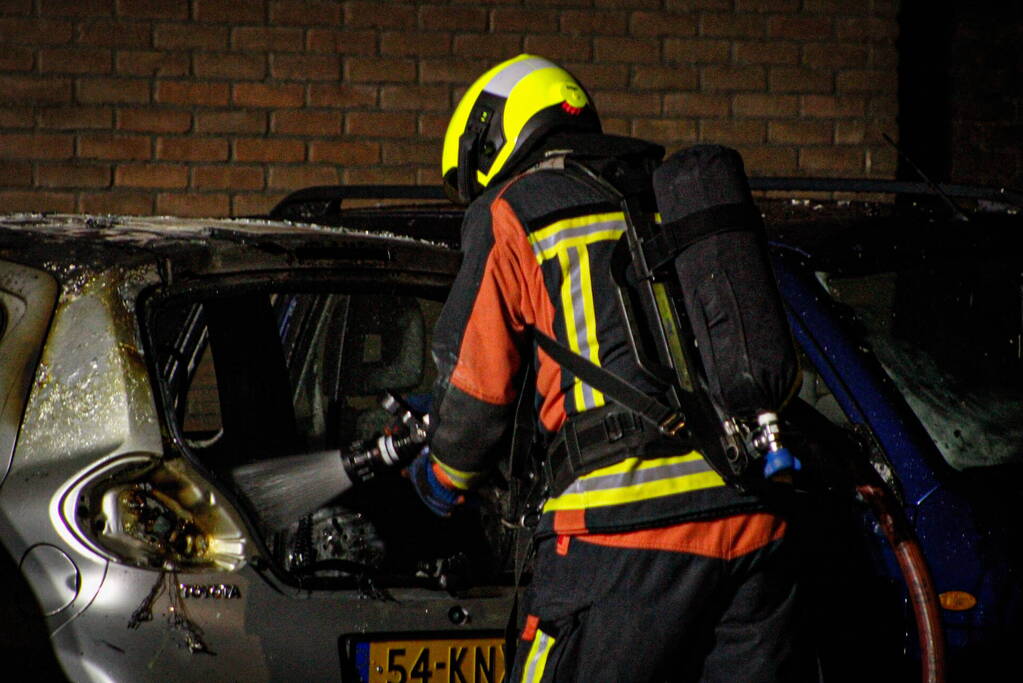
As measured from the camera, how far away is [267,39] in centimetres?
621

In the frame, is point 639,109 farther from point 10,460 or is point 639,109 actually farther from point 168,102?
point 10,460

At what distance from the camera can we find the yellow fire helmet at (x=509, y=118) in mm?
2809

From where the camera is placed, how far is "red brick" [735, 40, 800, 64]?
657cm

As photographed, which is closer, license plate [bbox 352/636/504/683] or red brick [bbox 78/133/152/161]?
license plate [bbox 352/636/504/683]

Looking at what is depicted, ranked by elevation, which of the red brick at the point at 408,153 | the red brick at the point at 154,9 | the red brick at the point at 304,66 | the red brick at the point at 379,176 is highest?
the red brick at the point at 154,9

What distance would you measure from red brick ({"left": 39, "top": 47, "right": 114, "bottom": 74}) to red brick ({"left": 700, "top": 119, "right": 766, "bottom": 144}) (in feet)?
8.88

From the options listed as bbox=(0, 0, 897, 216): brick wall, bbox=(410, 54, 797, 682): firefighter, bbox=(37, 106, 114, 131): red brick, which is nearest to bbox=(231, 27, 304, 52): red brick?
bbox=(0, 0, 897, 216): brick wall

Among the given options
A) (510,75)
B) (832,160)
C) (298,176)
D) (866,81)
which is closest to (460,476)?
(510,75)

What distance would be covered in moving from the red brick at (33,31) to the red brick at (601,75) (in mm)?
2213

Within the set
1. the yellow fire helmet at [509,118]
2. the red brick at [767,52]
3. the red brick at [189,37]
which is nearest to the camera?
the yellow fire helmet at [509,118]

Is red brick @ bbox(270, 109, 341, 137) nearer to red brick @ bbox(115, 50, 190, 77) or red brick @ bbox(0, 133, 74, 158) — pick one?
red brick @ bbox(115, 50, 190, 77)

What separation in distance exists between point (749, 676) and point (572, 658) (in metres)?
0.33

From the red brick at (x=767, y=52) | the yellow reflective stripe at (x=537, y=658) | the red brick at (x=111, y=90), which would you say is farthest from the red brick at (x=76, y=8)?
the yellow reflective stripe at (x=537, y=658)

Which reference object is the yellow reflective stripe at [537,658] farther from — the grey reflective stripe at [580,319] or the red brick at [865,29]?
the red brick at [865,29]
